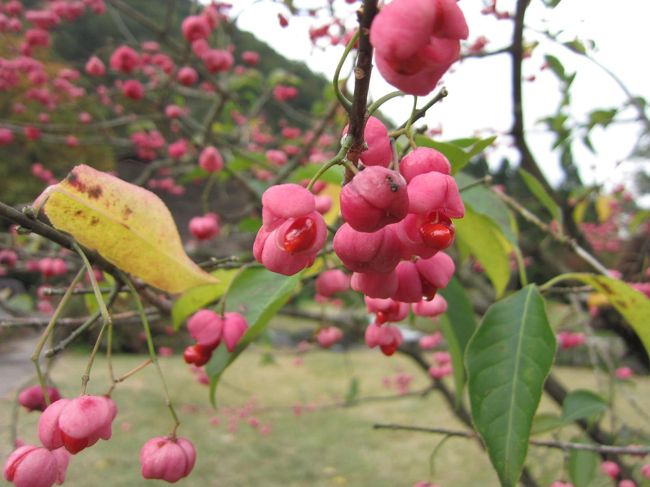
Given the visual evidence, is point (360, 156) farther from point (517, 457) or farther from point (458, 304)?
point (458, 304)

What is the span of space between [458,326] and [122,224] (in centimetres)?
48

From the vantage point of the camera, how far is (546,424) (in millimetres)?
981

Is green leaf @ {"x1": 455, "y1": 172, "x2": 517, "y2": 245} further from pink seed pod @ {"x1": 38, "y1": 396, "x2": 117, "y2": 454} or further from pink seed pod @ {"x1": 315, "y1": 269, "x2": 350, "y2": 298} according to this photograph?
pink seed pod @ {"x1": 38, "y1": 396, "x2": 117, "y2": 454}

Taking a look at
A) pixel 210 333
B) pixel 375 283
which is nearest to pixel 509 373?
pixel 375 283

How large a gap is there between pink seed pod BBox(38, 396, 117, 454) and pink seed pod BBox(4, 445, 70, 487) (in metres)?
0.02

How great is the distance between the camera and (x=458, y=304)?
760 mm

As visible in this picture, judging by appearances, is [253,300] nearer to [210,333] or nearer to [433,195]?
[210,333]

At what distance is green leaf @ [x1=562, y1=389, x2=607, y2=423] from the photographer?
35.9 inches

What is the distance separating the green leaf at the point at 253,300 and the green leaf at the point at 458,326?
23cm

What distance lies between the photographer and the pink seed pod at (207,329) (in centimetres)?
62

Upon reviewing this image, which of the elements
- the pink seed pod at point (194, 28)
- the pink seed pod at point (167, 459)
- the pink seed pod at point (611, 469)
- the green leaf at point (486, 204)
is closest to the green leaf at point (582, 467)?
the pink seed pod at point (611, 469)

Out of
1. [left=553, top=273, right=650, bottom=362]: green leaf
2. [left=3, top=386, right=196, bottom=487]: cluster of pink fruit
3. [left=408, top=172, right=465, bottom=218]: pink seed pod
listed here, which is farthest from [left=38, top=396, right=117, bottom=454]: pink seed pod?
[left=553, top=273, right=650, bottom=362]: green leaf

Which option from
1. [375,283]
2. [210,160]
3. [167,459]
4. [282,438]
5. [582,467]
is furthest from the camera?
[282,438]

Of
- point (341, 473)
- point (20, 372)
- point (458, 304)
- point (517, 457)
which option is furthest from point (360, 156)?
point (20, 372)
